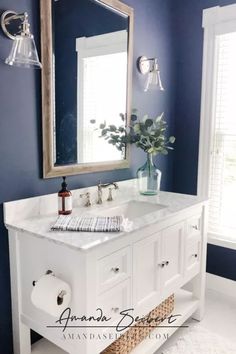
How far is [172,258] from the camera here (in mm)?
1832

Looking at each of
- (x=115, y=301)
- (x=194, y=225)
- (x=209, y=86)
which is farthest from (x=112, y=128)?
(x=115, y=301)

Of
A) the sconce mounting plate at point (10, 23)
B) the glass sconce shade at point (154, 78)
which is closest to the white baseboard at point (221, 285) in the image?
the glass sconce shade at point (154, 78)

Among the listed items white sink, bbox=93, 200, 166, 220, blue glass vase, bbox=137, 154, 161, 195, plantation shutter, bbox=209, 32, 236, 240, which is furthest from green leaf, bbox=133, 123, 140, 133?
plantation shutter, bbox=209, 32, 236, 240

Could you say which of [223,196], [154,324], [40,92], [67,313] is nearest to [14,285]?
[67,313]

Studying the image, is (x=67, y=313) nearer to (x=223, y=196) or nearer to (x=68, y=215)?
(x=68, y=215)

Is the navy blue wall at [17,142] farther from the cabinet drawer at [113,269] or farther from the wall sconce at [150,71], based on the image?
the wall sconce at [150,71]

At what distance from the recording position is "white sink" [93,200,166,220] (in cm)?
194

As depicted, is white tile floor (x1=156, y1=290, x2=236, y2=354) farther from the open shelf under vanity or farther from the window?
the window

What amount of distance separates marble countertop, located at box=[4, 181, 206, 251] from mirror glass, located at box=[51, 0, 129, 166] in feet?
0.92

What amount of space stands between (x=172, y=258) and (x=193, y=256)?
0.95 ft

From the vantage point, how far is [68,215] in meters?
1.67

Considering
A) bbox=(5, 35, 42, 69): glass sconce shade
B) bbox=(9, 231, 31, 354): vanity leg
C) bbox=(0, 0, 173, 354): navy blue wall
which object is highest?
bbox=(5, 35, 42, 69): glass sconce shade

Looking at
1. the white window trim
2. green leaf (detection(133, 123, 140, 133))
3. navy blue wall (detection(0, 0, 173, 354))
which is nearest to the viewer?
navy blue wall (detection(0, 0, 173, 354))

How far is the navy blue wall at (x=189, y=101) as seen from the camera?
2.56 m
